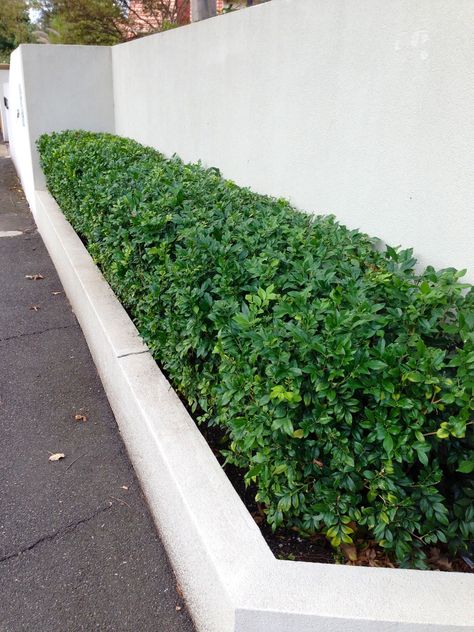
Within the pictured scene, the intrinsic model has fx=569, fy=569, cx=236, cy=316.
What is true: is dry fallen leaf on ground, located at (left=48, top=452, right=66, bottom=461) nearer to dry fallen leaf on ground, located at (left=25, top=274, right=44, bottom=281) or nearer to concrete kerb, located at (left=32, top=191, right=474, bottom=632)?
concrete kerb, located at (left=32, top=191, right=474, bottom=632)

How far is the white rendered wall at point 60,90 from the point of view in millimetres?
8609

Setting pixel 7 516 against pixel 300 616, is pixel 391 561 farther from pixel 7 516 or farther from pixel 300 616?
pixel 7 516

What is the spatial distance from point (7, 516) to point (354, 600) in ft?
6.17

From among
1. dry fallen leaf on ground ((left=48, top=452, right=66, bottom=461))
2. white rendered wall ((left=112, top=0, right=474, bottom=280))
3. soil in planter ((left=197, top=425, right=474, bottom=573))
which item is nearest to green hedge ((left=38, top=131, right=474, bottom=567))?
soil in planter ((left=197, top=425, right=474, bottom=573))

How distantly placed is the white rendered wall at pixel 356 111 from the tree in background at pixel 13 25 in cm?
2444

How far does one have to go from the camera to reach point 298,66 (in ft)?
12.5

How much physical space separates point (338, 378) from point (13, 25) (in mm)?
34759

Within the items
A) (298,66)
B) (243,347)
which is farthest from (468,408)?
(298,66)

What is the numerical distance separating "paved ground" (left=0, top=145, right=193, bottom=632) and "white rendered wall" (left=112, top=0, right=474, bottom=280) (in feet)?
6.44

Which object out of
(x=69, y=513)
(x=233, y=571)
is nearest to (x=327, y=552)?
(x=233, y=571)

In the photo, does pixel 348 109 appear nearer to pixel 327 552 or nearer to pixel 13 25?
pixel 327 552

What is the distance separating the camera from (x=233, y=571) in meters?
1.93

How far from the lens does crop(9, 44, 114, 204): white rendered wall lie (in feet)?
28.2

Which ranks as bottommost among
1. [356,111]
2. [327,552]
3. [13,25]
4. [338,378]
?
[327,552]
